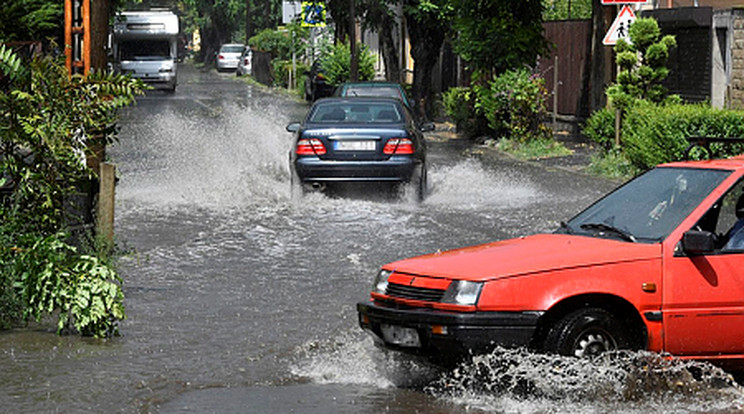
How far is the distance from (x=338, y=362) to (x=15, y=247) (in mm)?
2620

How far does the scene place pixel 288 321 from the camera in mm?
10375

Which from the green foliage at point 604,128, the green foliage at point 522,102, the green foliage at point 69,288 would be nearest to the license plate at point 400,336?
the green foliage at point 69,288

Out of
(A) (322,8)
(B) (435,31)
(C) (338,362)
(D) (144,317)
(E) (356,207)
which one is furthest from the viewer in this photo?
(A) (322,8)

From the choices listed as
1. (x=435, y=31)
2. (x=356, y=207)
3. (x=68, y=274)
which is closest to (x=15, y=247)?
(x=68, y=274)

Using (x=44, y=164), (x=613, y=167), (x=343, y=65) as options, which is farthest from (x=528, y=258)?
(x=343, y=65)

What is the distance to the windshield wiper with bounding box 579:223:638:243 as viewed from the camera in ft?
25.7

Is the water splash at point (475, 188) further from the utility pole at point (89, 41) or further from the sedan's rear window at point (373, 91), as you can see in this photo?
the utility pole at point (89, 41)

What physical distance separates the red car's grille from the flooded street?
41cm

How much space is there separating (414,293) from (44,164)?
13.7ft

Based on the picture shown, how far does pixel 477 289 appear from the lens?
24.2ft

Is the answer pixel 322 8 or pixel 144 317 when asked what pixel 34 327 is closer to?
pixel 144 317

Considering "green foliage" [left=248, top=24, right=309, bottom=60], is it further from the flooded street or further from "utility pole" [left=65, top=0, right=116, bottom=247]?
"utility pole" [left=65, top=0, right=116, bottom=247]

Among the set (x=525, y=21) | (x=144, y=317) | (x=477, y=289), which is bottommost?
(x=144, y=317)

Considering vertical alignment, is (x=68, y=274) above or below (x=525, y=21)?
below
